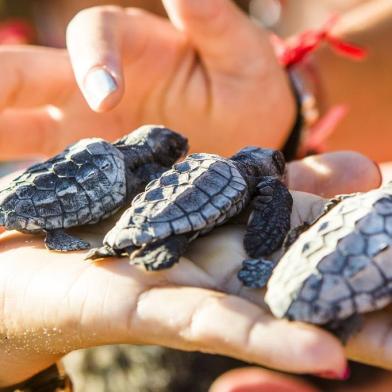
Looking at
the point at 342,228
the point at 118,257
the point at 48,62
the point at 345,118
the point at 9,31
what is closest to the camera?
the point at 342,228

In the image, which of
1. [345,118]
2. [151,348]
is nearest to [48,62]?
[151,348]

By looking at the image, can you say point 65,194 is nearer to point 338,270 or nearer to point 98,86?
point 98,86

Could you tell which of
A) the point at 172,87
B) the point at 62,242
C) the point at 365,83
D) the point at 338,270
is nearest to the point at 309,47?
the point at 365,83

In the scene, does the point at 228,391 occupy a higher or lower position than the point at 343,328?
lower

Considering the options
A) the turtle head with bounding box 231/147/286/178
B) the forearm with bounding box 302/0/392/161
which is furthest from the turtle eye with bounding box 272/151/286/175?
→ the forearm with bounding box 302/0/392/161

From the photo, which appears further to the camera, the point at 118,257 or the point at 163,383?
the point at 163,383

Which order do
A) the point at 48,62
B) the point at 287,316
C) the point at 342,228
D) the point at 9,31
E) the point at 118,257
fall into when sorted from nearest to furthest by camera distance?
the point at 287,316
the point at 342,228
the point at 118,257
the point at 48,62
the point at 9,31

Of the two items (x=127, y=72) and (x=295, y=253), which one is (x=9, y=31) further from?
(x=295, y=253)
